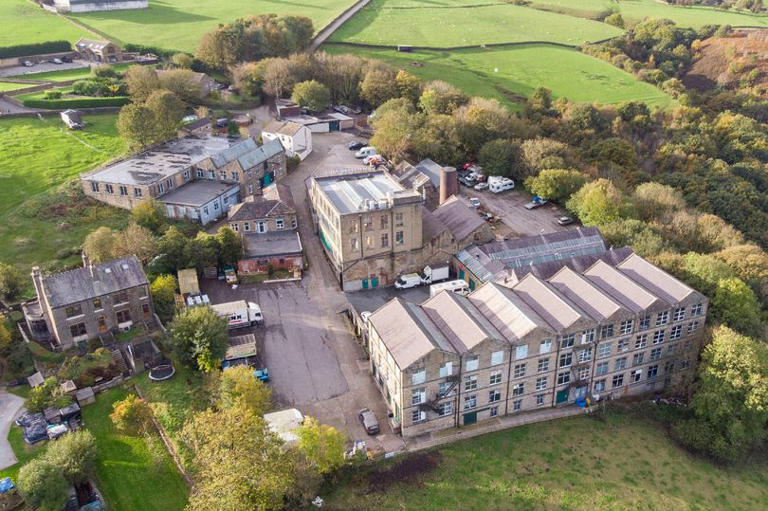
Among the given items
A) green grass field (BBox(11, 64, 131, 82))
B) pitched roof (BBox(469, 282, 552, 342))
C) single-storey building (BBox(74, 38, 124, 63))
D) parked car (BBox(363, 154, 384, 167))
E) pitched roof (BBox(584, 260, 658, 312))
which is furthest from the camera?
A: single-storey building (BBox(74, 38, 124, 63))

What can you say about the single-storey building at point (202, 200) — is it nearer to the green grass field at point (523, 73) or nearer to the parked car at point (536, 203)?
the parked car at point (536, 203)

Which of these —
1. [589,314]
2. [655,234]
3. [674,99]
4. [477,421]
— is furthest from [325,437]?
[674,99]

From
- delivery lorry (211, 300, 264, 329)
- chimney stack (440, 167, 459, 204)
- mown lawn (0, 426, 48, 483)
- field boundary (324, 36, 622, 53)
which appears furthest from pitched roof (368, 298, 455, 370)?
field boundary (324, 36, 622, 53)

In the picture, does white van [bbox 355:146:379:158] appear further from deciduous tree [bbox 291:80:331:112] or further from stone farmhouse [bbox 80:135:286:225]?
deciduous tree [bbox 291:80:331:112]

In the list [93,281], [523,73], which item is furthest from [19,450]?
[523,73]

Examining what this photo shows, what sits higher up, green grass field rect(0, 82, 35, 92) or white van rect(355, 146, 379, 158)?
green grass field rect(0, 82, 35, 92)

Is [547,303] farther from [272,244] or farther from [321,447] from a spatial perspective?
[272,244]

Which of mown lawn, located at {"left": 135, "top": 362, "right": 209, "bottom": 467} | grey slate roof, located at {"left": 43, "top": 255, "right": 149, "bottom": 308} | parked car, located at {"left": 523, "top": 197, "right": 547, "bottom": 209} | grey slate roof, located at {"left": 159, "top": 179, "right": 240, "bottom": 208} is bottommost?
mown lawn, located at {"left": 135, "top": 362, "right": 209, "bottom": 467}
